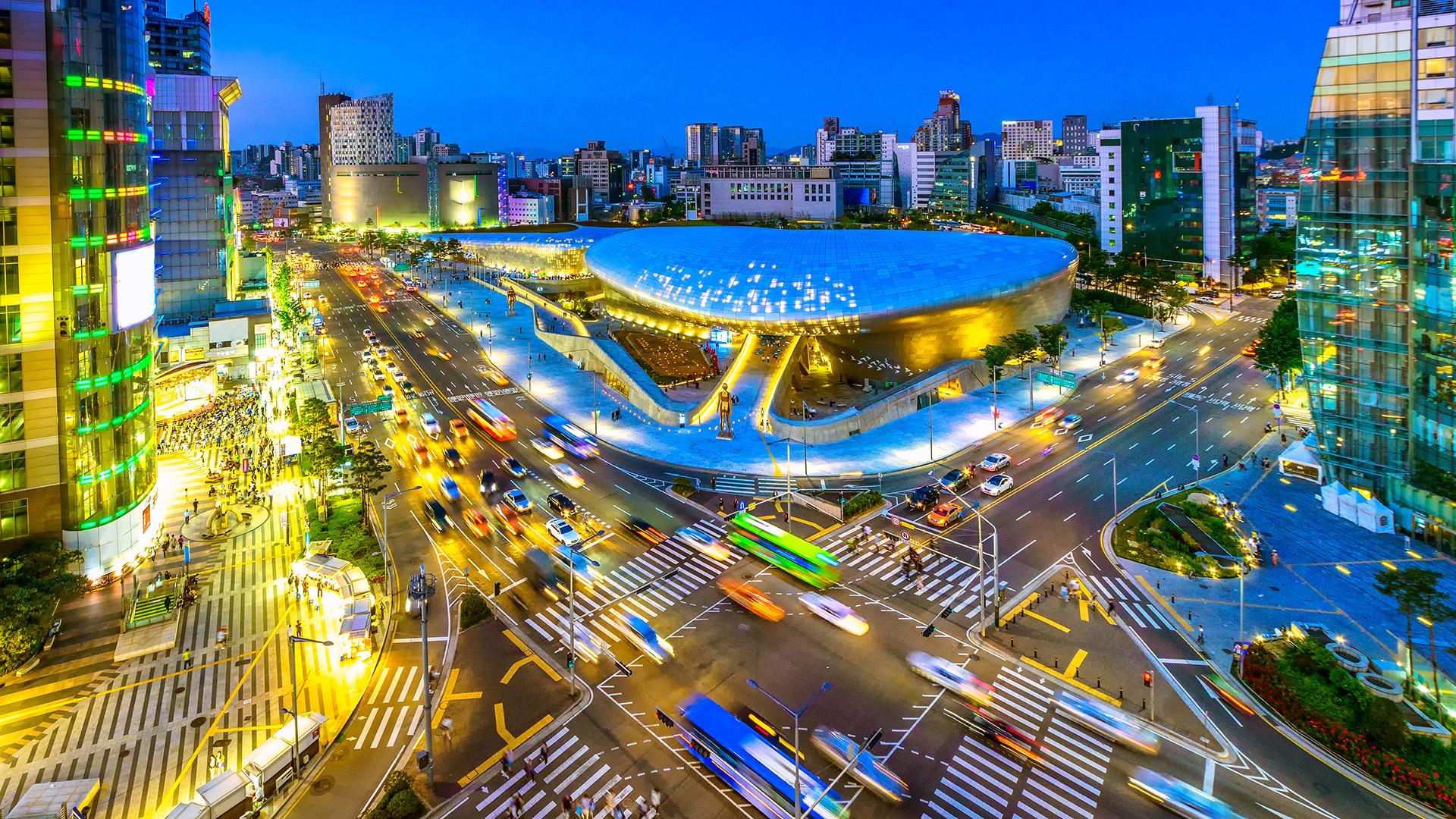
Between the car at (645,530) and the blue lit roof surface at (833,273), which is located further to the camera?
the blue lit roof surface at (833,273)

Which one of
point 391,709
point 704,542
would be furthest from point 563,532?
point 391,709

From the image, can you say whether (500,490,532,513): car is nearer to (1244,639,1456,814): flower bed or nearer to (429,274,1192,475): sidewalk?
(429,274,1192,475): sidewalk

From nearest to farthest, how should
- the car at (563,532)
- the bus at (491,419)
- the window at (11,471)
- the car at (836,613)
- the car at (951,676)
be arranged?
the car at (951,676) < the car at (836,613) < the window at (11,471) < the car at (563,532) < the bus at (491,419)

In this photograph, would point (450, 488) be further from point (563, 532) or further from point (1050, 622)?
point (1050, 622)

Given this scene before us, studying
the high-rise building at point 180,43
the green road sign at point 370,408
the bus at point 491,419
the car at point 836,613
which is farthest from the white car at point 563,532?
the high-rise building at point 180,43

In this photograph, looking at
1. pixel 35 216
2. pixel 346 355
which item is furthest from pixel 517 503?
pixel 346 355

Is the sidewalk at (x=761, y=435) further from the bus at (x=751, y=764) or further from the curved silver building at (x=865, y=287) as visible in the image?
the bus at (x=751, y=764)
